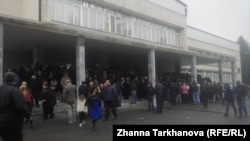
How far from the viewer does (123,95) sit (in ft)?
75.0

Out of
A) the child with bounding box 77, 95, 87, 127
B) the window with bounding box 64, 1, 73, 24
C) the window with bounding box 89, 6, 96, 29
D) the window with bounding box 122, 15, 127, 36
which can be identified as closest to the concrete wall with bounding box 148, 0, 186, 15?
the window with bounding box 122, 15, 127, 36

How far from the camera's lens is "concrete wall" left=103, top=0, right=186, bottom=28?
88.2 feet

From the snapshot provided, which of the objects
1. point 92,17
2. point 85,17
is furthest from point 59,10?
point 92,17

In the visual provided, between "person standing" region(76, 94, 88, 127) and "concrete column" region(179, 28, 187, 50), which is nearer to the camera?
"person standing" region(76, 94, 88, 127)

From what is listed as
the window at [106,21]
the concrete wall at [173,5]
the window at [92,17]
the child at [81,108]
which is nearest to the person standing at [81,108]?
the child at [81,108]

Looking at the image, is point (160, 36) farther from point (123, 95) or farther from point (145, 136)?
point (145, 136)

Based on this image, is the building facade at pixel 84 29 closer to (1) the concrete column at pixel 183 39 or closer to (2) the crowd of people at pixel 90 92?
(1) the concrete column at pixel 183 39

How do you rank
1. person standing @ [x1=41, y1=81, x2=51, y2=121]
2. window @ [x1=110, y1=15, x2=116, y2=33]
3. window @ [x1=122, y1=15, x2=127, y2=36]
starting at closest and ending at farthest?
1. person standing @ [x1=41, y1=81, x2=51, y2=121]
2. window @ [x1=110, y1=15, x2=116, y2=33]
3. window @ [x1=122, y1=15, x2=127, y2=36]

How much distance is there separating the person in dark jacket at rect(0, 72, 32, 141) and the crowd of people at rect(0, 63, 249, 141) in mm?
18

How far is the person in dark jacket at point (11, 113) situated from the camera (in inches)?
239

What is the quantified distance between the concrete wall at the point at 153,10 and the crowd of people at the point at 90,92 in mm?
5636

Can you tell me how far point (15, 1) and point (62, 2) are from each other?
3.08m

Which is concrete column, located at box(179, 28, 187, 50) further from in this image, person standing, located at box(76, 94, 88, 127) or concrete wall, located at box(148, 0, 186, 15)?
person standing, located at box(76, 94, 88, 127)

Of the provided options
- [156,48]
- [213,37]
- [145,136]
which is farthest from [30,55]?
[213,37]
